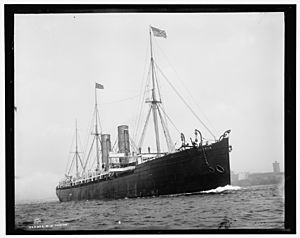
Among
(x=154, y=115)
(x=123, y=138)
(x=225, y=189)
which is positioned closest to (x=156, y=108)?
(x=154, y=115)

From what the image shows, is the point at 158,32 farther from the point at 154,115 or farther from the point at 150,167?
the point at 150,167

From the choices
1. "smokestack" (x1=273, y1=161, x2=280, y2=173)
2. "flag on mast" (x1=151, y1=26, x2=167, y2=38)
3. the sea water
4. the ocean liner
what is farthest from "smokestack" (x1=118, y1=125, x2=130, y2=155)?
"smokestack" (x1=273, y1=161, x2=280, y2=173)

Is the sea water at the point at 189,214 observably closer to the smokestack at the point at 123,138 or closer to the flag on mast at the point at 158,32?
the smokestack at the point at 123,138

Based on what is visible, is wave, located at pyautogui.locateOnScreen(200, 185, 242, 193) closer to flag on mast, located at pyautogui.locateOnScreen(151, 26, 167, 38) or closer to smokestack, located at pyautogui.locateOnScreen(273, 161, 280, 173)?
smokestack, located at pyautogui.locateOnScreen(273, 161, 280, 173)

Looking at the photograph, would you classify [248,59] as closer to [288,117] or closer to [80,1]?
[288,117]

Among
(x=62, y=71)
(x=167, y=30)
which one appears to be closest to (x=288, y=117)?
(x=167, y=30)

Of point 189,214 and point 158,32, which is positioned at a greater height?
point 158,32

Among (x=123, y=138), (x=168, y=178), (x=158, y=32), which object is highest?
(x=158, y=32)

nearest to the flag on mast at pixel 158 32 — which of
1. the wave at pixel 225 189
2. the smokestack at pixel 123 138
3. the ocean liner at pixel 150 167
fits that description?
the ocean liner at pixel 150 167
